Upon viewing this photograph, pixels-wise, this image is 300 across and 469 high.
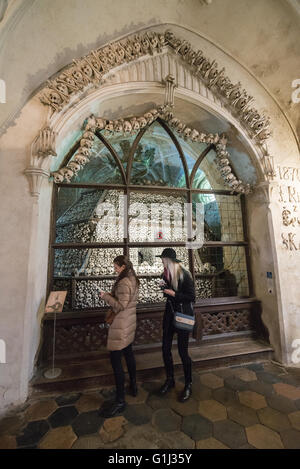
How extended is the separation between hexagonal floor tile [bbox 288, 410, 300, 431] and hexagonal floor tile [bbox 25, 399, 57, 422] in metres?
2.31

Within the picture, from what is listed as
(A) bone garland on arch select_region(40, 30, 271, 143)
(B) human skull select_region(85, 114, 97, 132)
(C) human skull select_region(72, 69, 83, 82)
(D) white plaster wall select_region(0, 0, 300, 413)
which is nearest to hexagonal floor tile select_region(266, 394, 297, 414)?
(D) white plaster wall select_region(0, 0, 300, 413)

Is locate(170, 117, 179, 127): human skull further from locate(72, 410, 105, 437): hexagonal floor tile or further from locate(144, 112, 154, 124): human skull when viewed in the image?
locate(72, 410, 105, 437): hexagonal floor tile

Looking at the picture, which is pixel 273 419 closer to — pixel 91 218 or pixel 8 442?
pixel 8 442

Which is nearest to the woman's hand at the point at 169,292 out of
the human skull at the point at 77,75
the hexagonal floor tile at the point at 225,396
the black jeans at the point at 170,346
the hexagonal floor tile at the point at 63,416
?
the black jeans at the point at 170,346

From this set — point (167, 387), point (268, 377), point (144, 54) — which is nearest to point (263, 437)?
point (167, 387)

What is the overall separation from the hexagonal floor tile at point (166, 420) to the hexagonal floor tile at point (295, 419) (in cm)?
104

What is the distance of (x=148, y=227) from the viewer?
4418 millimetres

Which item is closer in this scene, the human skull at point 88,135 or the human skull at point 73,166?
the human skull at point 73,166

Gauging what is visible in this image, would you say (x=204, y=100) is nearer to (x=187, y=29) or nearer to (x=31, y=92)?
(x=187, y=29)

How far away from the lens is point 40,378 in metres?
2.29

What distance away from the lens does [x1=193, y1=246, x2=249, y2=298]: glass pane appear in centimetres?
381

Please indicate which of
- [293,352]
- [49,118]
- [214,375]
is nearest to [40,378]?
[214,375]

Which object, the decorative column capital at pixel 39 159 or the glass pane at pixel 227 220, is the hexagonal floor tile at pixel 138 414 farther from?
the glass pane at pixel 227 220

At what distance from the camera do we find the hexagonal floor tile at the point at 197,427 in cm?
167
